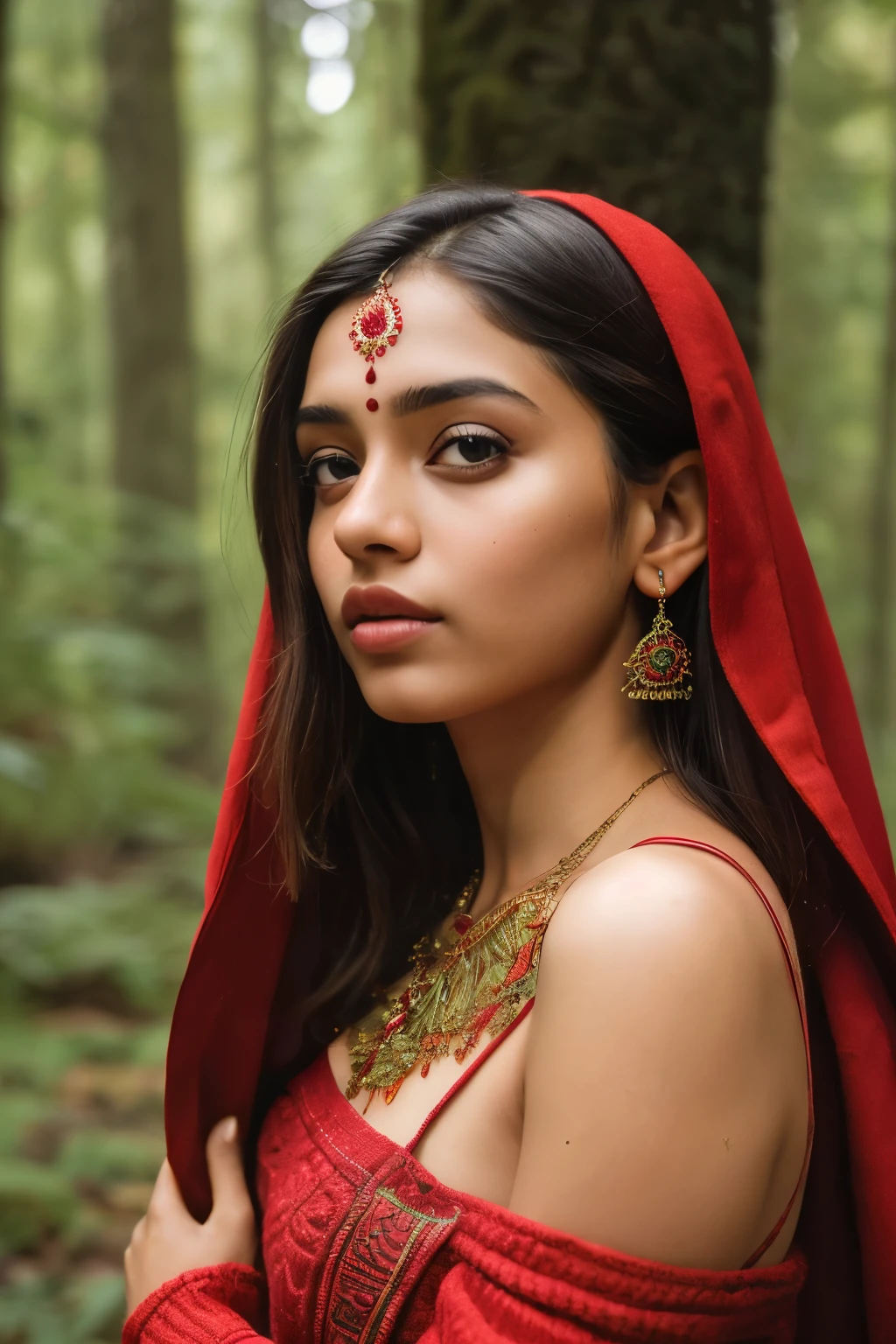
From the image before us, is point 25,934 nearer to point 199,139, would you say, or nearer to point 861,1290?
point 861,1290

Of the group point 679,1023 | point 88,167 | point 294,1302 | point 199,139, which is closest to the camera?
point 679,1023

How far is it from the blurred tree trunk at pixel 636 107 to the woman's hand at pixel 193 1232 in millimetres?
1724

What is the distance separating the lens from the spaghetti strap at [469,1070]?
57.1 inches

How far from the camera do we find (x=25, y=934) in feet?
15.9

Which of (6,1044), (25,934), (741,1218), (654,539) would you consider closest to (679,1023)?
(741,1218)

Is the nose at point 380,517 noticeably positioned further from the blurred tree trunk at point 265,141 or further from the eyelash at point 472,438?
the blurred tree trunk at point 265,141

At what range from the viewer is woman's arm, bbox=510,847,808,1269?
119cm

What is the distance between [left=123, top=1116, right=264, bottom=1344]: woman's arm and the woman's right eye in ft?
3.47

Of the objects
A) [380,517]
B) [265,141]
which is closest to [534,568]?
[380,517]

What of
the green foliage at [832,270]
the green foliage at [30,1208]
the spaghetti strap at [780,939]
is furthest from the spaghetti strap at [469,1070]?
the green foliage at [832,270]

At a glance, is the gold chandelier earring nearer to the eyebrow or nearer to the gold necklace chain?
the gold necklace chain

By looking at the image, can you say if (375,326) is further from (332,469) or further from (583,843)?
(583,843)

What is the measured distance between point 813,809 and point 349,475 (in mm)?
789

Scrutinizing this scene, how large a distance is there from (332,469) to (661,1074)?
0.95 meters
